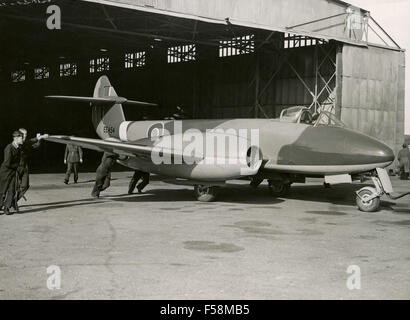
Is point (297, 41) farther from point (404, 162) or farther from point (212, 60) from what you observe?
point (404, 162)

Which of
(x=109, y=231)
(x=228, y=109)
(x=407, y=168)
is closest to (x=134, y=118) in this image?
(x=228, y=109)

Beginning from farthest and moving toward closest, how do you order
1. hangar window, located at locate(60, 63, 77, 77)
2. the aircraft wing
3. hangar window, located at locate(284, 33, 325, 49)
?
hangar window, located at locate(60, 63, 77, 77), hangar window, located at locate(284, 33, 325, 49), the aircraft wing

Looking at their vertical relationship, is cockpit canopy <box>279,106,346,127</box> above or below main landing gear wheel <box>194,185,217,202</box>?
above

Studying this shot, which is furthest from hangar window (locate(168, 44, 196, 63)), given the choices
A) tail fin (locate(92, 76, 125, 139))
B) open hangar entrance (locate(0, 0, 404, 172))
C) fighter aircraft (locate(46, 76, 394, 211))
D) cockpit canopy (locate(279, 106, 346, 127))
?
cockpit canopy (locate(279, 106, 346, 127))

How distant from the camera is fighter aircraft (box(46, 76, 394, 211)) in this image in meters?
11.0

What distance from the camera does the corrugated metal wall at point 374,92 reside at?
22.4m

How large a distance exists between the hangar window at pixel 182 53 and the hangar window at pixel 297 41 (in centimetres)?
600

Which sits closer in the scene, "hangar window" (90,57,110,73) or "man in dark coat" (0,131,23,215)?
"man in dark coat" (0,131,23,215)

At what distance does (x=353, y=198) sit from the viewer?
45.2 ft

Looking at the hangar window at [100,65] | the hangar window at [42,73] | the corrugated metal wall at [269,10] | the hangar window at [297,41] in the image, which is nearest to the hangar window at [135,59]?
the hangar window at [100,65]

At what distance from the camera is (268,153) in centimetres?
1218

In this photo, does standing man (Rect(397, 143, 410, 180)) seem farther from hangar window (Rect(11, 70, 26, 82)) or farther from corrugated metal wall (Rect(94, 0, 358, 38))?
hangar window (Rect(11, 70, 26, 82))

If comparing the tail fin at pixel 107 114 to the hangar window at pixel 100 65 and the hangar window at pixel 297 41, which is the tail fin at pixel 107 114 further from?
the hangar window at pixel 100 65

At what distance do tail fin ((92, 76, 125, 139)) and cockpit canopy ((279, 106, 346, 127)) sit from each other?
23.0ft
